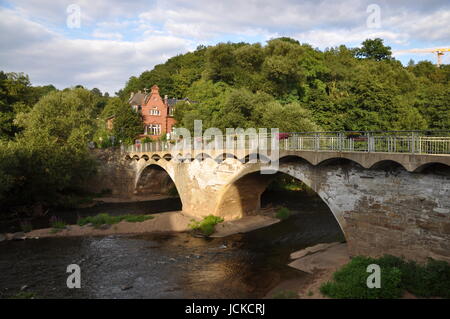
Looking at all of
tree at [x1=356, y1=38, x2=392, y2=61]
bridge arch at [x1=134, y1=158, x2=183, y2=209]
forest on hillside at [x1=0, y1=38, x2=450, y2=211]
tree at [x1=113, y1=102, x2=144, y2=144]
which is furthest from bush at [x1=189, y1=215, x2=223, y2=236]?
tree at [x1=356, y1=38, x2=392, y2=61]

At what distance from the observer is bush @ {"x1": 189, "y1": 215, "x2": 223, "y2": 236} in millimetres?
26688

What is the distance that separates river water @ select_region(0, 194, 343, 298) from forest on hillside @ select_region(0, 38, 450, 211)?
28.6 ft

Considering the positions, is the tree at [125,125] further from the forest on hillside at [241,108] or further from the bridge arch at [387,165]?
the bridge arch at [387,165]

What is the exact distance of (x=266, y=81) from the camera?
137 feet

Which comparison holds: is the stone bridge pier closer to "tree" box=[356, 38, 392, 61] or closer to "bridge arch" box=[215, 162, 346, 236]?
"bridge arch" box=[215, 162, 346, 236]

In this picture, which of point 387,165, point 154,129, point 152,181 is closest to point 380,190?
point 387,165

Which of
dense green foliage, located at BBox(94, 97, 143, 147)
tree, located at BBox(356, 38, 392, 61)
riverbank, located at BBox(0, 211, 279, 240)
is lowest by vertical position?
riverbank, located at BBox(0, 211, 279, 240)

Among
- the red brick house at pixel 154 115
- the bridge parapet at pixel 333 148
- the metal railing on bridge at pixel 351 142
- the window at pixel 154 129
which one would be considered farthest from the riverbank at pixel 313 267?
the window at pixel 154 129

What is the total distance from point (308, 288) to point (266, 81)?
30.9 metres

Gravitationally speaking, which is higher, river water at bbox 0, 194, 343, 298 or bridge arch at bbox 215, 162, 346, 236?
bridge arch at bbox 215, 162, 346, 236

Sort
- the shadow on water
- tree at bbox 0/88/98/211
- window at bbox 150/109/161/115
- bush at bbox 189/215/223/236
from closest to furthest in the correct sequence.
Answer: bush at bbox 189/215/223/236 < the shadow on water < tree at bbox 0/88/98/211 < window at bbox 150/109/161/115

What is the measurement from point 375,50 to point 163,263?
64524 millimetres
